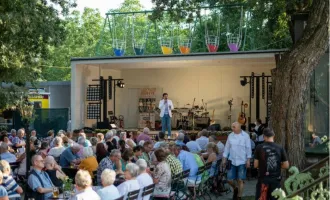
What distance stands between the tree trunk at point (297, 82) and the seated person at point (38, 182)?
4060mm

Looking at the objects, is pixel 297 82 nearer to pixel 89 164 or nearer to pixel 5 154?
pixel 89 164

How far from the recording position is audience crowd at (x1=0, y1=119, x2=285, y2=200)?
7094mm

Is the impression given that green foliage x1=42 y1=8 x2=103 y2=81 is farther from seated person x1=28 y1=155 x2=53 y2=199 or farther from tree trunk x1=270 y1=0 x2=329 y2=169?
seated person x1=28 y1=155 x2=53 y2=199

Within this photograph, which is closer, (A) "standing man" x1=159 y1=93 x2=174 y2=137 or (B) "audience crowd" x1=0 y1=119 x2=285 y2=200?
(B) "audience crowd" x1=0 y1=119 x2=285 y2=200

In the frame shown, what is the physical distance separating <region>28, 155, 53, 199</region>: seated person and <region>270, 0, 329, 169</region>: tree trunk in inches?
160

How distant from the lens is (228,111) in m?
24.9

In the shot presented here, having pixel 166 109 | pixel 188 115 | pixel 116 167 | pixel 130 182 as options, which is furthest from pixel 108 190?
pixel 188 115

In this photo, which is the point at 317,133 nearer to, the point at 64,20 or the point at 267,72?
the point at 64,20

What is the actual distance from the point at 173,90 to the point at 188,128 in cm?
268

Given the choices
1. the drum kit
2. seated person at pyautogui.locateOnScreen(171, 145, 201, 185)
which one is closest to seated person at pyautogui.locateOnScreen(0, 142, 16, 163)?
seated person at pyautogui.locateOnScreen(171, 145, 201, 185)

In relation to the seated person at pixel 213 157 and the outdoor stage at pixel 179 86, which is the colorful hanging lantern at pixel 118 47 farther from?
the seated person at pixel 213 157

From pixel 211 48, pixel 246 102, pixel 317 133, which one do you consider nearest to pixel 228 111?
pixel 246 102

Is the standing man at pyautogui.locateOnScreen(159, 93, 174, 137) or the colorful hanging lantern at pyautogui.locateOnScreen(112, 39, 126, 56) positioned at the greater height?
the colorful hanging lantern at pyautogui.locateOnScreen(112, 39, 126, 56)

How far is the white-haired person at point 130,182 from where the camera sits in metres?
7.16
